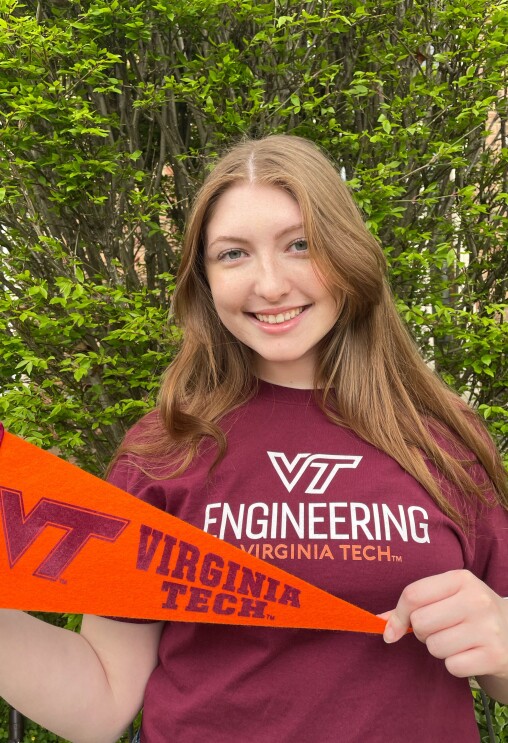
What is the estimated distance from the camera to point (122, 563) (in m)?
1.36

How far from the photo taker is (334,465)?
164 cm

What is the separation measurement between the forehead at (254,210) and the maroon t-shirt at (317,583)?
1.68 ft

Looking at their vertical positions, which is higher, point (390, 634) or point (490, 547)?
point (390, 634)

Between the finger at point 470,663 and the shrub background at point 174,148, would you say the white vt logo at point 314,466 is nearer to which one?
the finger at point 470,663

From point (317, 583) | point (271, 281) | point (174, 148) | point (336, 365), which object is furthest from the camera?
point (174, 148)

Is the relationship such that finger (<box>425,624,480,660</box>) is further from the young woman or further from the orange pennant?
the orange pennant

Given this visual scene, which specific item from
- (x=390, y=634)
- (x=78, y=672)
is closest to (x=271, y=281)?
(x=390, y=634)

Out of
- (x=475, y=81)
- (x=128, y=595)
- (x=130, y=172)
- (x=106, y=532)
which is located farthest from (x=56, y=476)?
(x=475, y=81)

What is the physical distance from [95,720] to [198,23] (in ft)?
8.44

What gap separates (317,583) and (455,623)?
31 centimetres

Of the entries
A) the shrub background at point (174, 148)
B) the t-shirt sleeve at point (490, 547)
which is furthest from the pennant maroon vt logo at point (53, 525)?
the shrub background at point (174, 148)

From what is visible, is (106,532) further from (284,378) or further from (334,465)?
(284,378)

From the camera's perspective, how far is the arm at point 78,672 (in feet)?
4.61

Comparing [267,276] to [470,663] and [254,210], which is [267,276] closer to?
[254,210]
